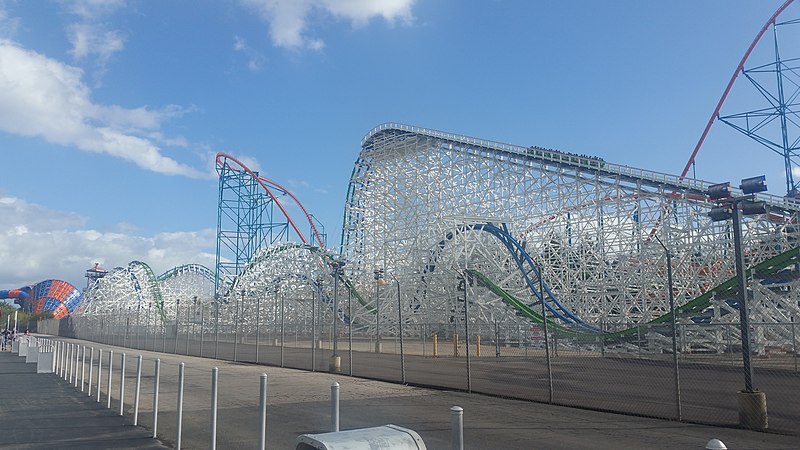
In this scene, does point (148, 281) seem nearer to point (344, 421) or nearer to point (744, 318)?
point (344, 421)

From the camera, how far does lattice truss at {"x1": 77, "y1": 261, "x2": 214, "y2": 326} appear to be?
6875cm

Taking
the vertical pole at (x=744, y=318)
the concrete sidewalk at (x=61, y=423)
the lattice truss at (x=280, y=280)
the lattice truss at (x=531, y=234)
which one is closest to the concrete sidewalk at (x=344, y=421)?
the concrete sidewalk at (x=61, y=423)

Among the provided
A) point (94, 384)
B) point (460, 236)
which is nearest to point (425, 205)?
point (460, 236)

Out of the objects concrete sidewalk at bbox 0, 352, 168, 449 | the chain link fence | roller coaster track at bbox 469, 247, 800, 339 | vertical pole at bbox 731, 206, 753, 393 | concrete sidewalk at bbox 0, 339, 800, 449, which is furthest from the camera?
roller coaster track at bbox 469, 247, 800, 339

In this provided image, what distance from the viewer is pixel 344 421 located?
9547 mm

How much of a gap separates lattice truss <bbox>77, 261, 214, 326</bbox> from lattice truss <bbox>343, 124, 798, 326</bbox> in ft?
100

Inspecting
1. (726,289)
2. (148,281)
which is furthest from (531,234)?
(148,281)

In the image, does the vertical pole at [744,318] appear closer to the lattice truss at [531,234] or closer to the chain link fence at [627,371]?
the chain link fence at [627,371]

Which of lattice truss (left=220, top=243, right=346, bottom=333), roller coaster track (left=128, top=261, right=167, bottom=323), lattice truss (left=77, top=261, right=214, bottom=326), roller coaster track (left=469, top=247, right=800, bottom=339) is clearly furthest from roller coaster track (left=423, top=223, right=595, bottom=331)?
roller coaster track (left=128, top=261, right=167, bottom=323)

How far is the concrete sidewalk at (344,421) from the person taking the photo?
8.12 metres

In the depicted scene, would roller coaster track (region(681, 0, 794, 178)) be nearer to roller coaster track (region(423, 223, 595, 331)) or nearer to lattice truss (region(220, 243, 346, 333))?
roller coaster track (region(423, 223, 595, 331))

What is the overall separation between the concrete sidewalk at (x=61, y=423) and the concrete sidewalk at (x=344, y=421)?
0.02m

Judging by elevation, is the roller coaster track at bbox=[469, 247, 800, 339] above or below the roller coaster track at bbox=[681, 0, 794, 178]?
below

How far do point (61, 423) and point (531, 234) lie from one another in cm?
3601
